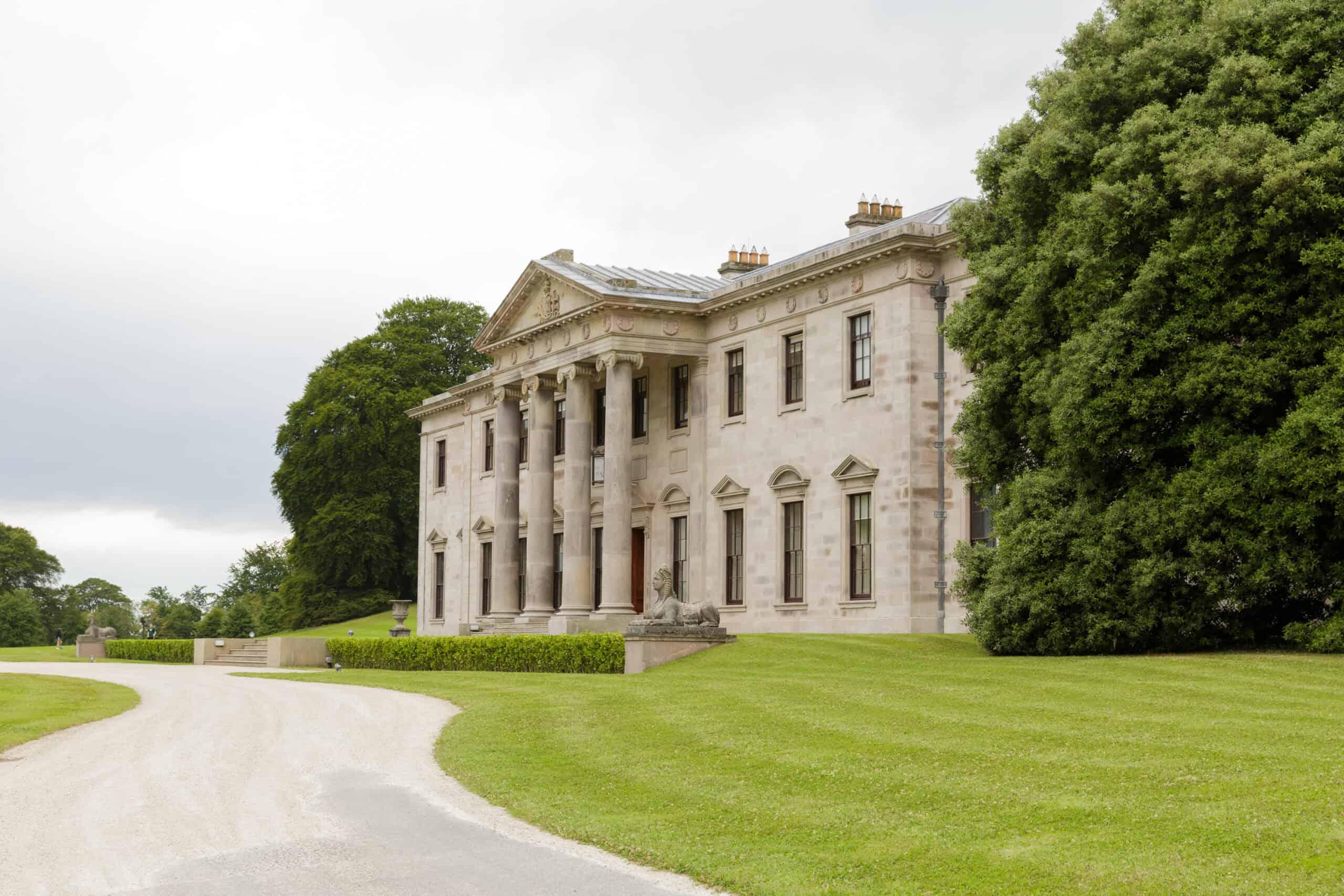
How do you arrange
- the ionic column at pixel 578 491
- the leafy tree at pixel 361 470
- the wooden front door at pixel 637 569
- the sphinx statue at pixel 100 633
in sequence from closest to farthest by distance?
the ionic column at pixel 578 491 < the wooden front door at pixel 637 569 < the sphinx statue at pixel 100 633 < the leafy tree at pixel 361 470

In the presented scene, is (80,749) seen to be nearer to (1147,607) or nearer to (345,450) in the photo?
(1147,607)

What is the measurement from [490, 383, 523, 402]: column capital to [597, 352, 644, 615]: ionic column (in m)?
6.60

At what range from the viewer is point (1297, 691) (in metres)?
17.2

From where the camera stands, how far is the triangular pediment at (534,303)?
4247cm

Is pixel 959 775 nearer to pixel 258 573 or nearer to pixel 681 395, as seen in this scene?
pixel 681 395

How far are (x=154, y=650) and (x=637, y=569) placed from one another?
22611 millimetres

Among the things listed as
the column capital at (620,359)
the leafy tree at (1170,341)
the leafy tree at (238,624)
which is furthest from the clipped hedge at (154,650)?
the leafy tree at (1170,341)

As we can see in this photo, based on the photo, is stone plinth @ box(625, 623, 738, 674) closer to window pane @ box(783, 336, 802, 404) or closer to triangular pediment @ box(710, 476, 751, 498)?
triangular pediment @ box(710, 476, 751, 498)

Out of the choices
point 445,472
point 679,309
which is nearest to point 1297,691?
point 679,309

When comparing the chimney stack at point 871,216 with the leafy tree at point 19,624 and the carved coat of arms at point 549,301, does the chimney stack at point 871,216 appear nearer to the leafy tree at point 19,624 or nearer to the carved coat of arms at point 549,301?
the carved coat of arms at point 549,301

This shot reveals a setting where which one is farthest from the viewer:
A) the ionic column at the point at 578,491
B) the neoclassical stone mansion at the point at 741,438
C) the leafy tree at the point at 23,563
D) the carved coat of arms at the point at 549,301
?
the leafy tree at the point at 23,563

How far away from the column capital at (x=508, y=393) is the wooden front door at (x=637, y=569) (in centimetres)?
617

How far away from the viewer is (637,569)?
1754 inches

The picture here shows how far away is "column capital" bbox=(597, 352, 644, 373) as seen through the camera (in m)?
40.3
